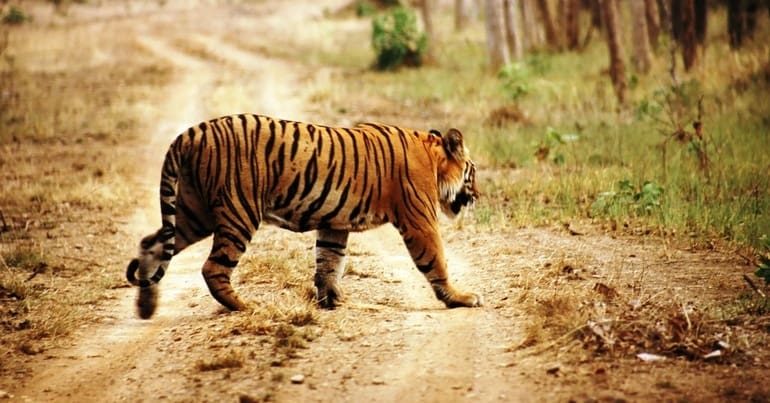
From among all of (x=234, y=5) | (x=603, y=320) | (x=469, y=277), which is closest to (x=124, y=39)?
(x=234, y=5)

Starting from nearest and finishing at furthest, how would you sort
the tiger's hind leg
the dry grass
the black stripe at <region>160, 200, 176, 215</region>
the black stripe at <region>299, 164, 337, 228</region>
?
the tiger's hind leg → the black stripe at <region>160, 200, 176, 215</region> → the black stripe at <region>299, 164, 337, 228</region> → the dry grass

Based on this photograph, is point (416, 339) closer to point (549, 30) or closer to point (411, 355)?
point (411, 355)

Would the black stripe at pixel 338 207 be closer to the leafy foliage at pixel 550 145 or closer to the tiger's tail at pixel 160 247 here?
the tiger's tail at pixel 160 247

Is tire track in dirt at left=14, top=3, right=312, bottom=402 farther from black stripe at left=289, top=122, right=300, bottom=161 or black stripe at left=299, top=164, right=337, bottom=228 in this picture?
black stripe at left=289, top=122, right=300, bottom=161

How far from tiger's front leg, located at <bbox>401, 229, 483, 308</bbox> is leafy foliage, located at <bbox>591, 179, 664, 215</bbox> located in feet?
9.95

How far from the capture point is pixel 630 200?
991 cm

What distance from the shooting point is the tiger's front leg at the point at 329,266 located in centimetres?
722

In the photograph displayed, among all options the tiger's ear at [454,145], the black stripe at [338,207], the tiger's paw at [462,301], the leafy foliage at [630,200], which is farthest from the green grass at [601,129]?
the black stripe at [338,207]

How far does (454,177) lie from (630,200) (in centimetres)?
314

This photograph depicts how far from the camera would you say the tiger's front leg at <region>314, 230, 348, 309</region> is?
23.7ft

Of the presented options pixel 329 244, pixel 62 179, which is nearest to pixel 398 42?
pixel 62 179

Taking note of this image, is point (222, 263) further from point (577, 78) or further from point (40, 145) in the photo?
point (577, 78)

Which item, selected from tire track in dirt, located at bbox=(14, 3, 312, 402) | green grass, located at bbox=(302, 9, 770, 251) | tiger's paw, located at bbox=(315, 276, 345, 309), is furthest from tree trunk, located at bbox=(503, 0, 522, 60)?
tiger's paw, located at bbox=(315, 276, 345, 309)

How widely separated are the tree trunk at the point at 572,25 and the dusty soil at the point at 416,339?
15947mm
